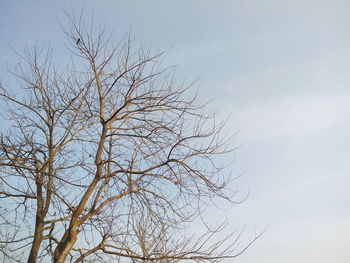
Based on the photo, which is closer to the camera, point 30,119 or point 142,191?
point 142,191

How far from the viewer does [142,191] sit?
5.13 metres

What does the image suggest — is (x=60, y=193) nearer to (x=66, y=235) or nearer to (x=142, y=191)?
(x=66, y=235)

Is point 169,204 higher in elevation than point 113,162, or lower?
lower

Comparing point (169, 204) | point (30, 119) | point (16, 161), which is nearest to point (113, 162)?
point (169, 204)

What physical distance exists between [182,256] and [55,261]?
1.66m

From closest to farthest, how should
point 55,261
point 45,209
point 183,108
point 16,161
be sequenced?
1. point 16,161
2. point 55,261
3. point 183,108
4. point 45,209

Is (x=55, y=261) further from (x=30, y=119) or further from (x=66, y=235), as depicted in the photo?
(x=30, y=119)

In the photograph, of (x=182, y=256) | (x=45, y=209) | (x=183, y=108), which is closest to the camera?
(x=182, y=256)

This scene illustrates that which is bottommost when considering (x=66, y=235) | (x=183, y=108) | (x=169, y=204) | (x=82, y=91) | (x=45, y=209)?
(x=66, y=235)

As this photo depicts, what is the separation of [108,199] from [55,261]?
1036 mm

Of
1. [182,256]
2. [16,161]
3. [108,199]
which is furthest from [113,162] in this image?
[182,256]

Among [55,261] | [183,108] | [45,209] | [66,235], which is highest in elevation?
[183,108]

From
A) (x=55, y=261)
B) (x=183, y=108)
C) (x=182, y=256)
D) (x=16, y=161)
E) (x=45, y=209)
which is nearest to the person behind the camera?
(x=16, y=161)

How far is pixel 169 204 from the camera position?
5055 mm
